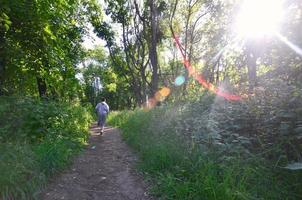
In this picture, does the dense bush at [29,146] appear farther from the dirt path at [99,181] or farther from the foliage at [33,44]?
the foliage at [33,44]

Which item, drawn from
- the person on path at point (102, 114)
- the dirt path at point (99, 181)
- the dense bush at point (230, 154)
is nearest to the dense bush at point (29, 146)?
the dirt path at point (99, 181)

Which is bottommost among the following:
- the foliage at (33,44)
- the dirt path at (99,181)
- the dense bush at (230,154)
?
the dirt path at (99,181)

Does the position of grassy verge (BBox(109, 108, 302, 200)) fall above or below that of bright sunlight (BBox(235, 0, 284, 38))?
below

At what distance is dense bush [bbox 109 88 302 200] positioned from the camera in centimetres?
368

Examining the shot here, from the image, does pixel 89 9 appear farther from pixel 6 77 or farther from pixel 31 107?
pixel 31 107

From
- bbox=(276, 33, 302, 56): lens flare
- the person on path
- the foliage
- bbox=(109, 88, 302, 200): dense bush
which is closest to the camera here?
bbox=(109, 88, 302, 200): dense bush

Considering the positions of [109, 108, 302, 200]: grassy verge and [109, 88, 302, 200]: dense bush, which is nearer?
[109, 108, 302, 200]: grassy verge

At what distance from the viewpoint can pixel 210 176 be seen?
381 centimetres

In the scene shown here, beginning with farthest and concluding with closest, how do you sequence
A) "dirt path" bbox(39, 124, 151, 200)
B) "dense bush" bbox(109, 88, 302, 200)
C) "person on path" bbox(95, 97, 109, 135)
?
"person on path" bbox(95, 97, 109, 135)
"dirt path" bbox(39, 124, 151, 200)
"dense bush" bbox(109, 88, 302, 200)

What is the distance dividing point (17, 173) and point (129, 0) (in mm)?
16761

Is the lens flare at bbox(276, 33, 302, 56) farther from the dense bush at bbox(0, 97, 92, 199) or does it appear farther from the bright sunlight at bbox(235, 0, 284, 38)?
the dense bush at bbox(0, 97, 92, 199)

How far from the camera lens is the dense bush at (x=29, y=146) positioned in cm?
374

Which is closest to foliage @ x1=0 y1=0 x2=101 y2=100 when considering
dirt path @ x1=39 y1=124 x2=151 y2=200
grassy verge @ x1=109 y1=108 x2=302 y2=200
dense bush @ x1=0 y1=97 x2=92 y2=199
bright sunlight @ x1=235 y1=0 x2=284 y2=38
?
dense bush @ x1=0 y1=97 x2=92 y2=199

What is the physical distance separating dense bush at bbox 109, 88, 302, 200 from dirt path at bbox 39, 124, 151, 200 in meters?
0.39
